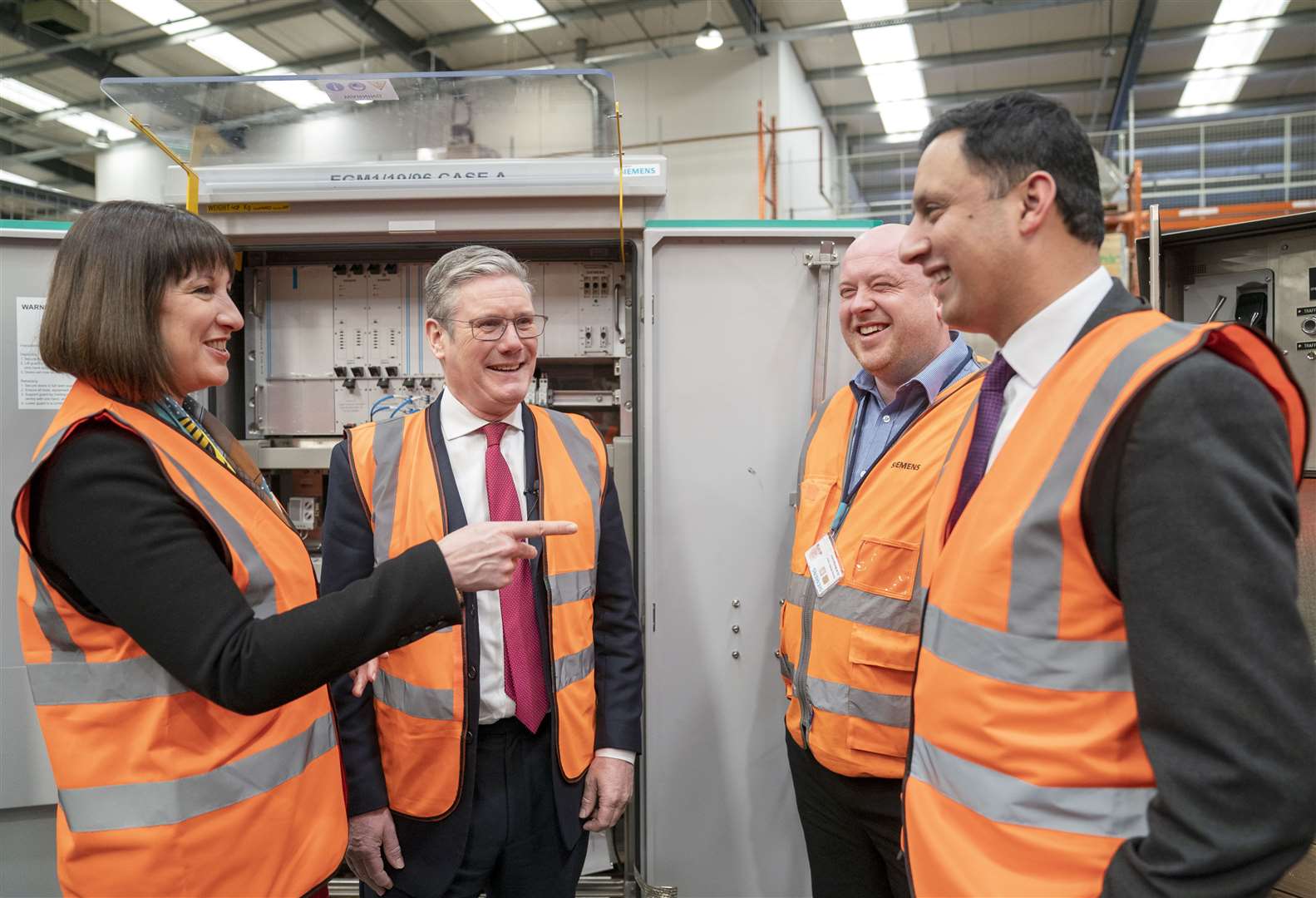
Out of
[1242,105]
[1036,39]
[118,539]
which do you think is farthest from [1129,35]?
[118,539]

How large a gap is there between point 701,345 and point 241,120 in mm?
1390

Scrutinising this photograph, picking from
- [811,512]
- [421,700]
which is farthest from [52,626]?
[811,512]

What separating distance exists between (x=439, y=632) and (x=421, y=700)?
0.12 m

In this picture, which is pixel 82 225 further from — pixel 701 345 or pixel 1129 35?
pixel 1129 35

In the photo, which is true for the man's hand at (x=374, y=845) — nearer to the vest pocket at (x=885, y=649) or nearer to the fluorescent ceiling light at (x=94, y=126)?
the vest pocket at (x=885, y=649)

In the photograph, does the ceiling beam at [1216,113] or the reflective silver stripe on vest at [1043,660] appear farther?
the ceiling beam at [1216,113]

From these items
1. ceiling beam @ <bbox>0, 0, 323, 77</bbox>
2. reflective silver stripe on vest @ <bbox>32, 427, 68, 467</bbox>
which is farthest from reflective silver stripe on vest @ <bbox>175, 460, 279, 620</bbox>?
ceiling beam @ <bbox>0, 0, 323, 77</bbox>

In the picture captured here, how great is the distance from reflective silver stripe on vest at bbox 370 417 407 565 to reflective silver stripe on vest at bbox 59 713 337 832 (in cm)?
45

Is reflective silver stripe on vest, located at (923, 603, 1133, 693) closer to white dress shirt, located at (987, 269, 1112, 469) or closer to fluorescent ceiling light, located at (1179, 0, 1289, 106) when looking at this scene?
white dress shirt, located at (987, 269, 1112, 469)

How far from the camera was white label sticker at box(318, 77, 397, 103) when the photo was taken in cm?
196

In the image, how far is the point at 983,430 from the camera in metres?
0.96

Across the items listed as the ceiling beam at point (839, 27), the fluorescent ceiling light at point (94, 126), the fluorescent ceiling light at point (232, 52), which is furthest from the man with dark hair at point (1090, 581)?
the fluorescent ceiling light at point (94, 126)

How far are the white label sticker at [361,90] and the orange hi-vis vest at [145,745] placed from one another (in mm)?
1278

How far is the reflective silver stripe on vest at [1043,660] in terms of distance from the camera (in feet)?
2.35
